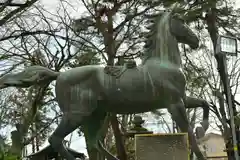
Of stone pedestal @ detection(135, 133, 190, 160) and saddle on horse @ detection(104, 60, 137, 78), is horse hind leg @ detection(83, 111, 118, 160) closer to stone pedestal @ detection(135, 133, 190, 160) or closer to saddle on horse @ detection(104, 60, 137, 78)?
saddle on horse @ detection(104, 60, 137, 78)

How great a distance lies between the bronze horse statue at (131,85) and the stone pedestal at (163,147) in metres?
0.22

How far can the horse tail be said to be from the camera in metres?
6.66

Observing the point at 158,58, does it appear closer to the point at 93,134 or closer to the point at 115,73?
the point at 115,73

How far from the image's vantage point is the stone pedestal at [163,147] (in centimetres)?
618

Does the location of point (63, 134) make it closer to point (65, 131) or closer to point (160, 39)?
point (65, 131)

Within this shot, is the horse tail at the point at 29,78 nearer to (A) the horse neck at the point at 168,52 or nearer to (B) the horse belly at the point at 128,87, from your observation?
(B) the horse belly at the point at 128,87

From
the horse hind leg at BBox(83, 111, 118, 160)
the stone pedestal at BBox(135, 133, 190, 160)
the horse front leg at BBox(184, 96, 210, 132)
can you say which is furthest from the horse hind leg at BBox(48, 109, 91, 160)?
the horse front leg at BBox(184, 96, 210, 132)

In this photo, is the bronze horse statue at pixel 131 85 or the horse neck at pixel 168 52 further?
the horse neck at pixel 168 52

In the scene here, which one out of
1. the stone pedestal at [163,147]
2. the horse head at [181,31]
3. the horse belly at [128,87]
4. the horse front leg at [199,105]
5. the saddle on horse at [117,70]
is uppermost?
the horse head at [181,31]

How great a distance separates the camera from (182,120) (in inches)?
248

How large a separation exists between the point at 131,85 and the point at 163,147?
1107 millimetres

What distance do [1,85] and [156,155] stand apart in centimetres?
281

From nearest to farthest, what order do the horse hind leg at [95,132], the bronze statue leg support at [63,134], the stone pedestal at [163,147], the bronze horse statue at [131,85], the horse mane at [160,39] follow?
the stone pedestal at [163,147], the bronze horse statue at [131,85], the bronze statue leg support at [63,134], the horse mane at [160,39], the horse hind leg at [95,132]

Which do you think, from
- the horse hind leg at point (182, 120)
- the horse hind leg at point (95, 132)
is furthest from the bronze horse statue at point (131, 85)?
the horse hind leg at point (95, 132)
